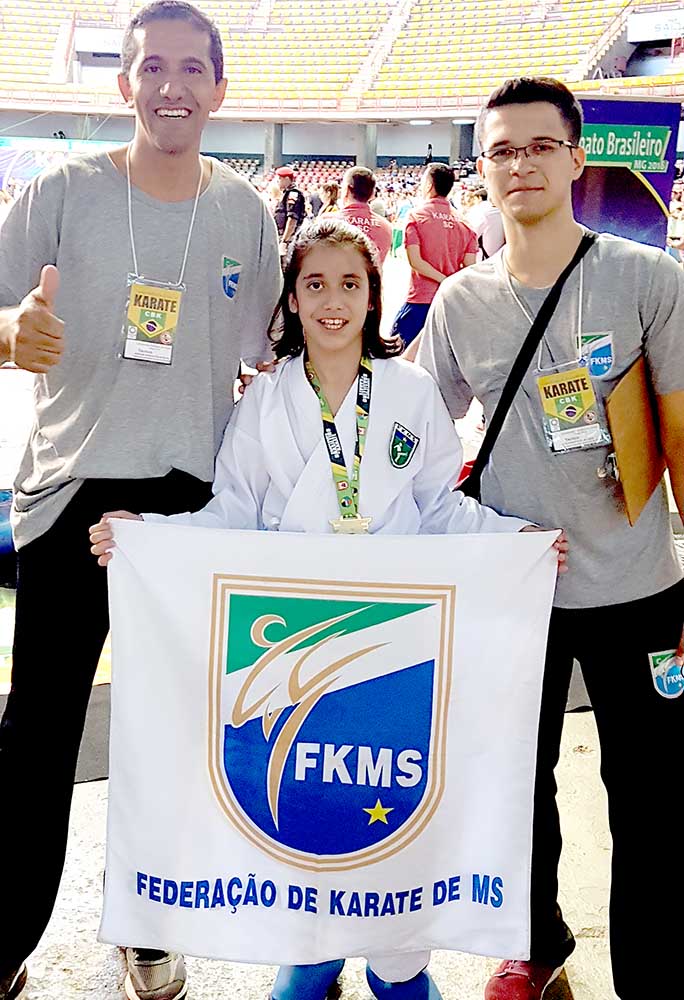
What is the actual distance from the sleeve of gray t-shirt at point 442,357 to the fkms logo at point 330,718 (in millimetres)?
423

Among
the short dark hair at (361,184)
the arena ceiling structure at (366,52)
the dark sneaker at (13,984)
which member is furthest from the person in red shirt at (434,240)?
the arena ceiling structure at (366,52)

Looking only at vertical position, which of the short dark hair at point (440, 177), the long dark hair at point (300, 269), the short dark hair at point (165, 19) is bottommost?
the long dark hair at point (300, 269)

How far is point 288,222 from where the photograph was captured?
9.01 metres

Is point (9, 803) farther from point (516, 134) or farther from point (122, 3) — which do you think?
point (122, 3)

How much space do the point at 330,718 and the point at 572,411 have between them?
61cm

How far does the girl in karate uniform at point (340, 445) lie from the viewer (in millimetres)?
1516

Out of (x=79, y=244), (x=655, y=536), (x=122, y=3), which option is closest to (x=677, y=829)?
(x=655, y=536)

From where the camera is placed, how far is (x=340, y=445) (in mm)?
1519

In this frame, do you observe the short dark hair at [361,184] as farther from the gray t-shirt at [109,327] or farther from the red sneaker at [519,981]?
the red sneaker at [519,981]

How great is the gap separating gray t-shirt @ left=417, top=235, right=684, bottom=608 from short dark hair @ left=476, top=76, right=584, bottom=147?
20cm

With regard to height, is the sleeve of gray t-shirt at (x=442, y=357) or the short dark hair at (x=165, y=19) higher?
the short dark hair at (x=165, y=19)

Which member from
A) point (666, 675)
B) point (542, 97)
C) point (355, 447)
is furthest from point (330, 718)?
point (542, 97)

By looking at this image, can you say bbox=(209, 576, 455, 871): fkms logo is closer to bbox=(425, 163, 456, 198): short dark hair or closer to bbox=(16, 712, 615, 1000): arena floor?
bbox=(16, 712, 615, 1000): arena floor

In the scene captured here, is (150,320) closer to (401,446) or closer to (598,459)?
(401,446)
